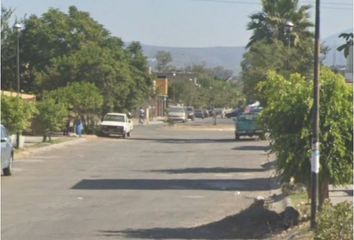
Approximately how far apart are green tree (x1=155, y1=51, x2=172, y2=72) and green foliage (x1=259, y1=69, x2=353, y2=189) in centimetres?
17639

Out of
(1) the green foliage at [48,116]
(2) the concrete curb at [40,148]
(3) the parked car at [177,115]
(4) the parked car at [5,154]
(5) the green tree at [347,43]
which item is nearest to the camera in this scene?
(5) the green tree at [347,43]

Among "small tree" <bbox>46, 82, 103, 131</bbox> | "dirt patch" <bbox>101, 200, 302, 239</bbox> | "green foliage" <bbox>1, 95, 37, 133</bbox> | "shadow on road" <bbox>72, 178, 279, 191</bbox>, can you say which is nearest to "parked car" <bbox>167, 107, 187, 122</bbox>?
"small tree" <bbox>46, 82, 103, 131</bbox>

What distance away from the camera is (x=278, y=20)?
55.1m

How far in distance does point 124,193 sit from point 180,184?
→ 3.15 m

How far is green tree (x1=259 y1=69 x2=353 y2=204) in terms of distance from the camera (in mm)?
13320

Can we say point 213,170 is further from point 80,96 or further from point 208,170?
point 80,96

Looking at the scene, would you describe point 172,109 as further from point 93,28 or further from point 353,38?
point 353,38

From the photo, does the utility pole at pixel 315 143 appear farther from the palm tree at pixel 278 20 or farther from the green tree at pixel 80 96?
the green tree at pixel 80 96

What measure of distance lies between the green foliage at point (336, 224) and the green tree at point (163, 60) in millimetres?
180071

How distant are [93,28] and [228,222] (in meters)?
58.1

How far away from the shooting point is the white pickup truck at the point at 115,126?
59.9m

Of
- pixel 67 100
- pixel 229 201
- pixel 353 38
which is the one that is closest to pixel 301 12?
pixel 67 100

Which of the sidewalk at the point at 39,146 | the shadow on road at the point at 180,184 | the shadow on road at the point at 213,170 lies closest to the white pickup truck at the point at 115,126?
the sidewalk at the point at 39,146

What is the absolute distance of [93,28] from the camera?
234ft
